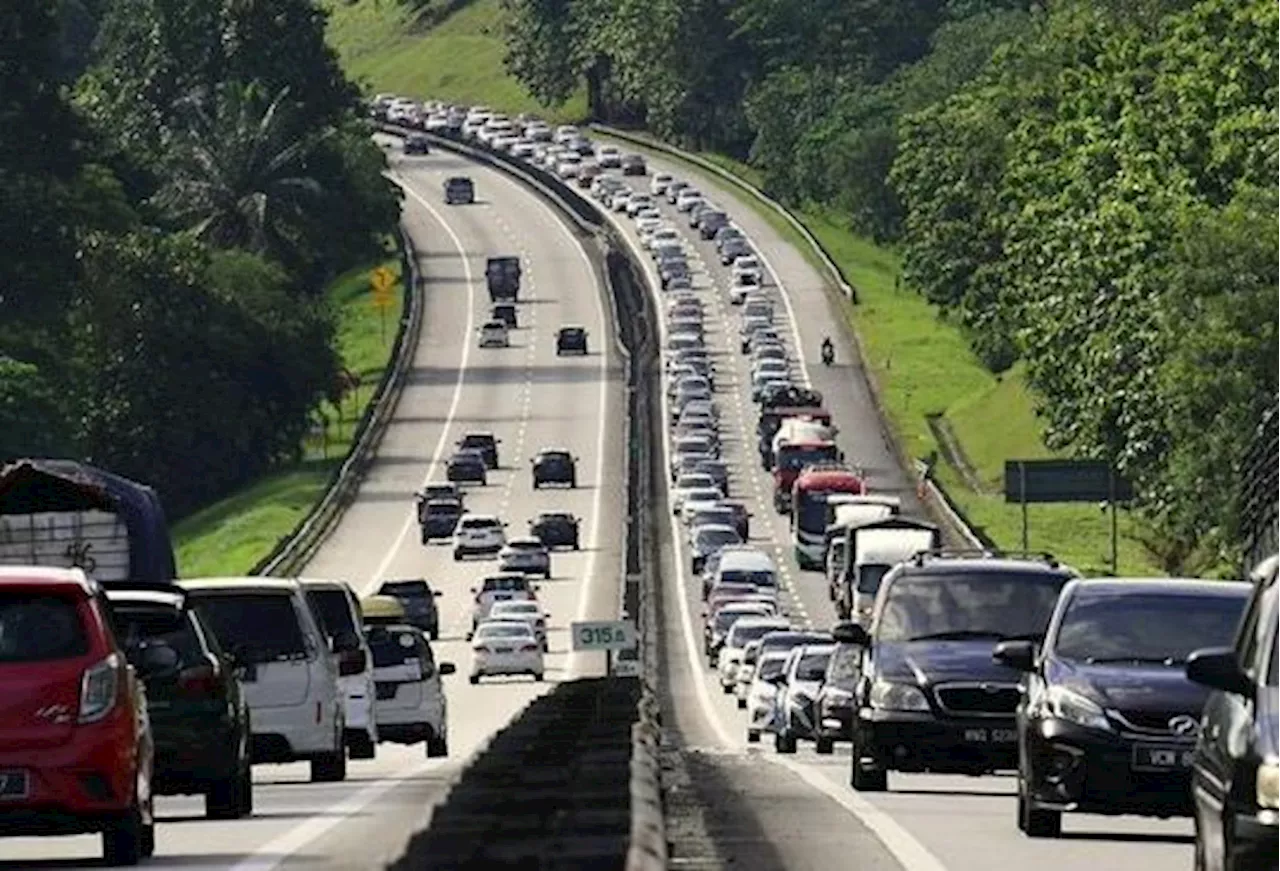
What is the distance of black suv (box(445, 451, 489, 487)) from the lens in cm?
14675

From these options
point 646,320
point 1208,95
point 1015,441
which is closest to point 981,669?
point 1208,95

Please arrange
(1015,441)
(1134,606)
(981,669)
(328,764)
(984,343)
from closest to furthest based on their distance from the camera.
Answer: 1. (1134,606)
2. (981,669)
3. (328,764)
4. (1015,441)
5. (984,343)

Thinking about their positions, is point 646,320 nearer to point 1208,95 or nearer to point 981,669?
point 1208,95

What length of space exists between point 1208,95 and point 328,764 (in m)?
78.4

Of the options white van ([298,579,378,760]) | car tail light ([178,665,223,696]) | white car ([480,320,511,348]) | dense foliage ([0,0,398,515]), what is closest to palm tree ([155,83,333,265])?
dense foliage ([0,0,398,515])

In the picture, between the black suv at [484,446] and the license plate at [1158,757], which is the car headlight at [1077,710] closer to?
the license plate at [1158,757]

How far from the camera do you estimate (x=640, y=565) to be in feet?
396

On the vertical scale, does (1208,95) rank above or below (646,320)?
above

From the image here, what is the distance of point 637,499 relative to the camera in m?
135

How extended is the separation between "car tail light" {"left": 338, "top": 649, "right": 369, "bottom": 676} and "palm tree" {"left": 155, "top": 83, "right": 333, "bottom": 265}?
138m

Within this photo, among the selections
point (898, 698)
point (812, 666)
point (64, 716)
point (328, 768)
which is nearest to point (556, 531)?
point (812, 666)

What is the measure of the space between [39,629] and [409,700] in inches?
1125

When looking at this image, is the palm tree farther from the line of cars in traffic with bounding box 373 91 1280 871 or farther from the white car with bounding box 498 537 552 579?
the line of cars in traffic with bounding box 373 91 1280 871

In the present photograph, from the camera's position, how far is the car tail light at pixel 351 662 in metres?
44.4
